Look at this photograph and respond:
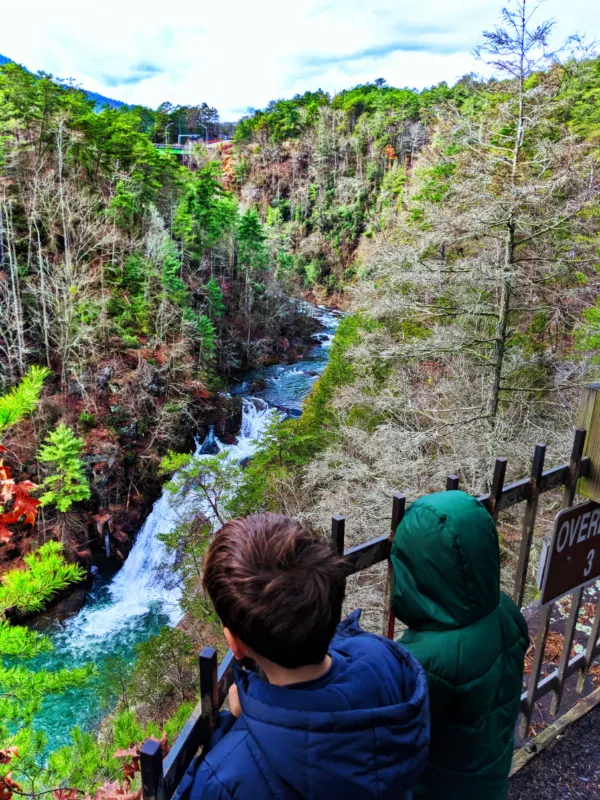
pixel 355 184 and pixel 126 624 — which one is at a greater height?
pixel 355 184

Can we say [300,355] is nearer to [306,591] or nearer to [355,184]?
[355,184]

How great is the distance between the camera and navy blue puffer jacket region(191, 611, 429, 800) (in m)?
0.89

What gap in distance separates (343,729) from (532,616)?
2412 mm

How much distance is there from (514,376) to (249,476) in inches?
262

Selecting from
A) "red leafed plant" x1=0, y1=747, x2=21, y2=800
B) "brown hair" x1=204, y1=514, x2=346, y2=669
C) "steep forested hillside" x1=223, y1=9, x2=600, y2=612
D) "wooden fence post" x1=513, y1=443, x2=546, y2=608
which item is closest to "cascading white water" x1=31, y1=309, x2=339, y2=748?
"steep forested hillside" x1=223, y1=9, x2=600, y2=612

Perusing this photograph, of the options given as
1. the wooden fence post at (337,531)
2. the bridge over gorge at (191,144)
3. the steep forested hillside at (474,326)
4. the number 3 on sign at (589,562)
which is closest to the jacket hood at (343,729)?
the wooden fence post at (337,531)

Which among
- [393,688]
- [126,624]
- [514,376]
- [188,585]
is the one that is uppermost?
[393,688]

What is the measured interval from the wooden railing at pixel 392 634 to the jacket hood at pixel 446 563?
0.16m

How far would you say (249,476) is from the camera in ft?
44.3

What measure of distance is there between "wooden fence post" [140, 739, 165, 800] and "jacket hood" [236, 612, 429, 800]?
176mm

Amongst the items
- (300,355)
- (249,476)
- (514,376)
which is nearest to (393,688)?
(514,376)

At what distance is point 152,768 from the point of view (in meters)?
0.96

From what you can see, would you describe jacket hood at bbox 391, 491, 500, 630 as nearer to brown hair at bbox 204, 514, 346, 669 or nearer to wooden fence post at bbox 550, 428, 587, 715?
brown hair at bbox 204, 514, 346, 669

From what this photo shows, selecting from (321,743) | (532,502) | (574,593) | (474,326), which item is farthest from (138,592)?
(321,743)
